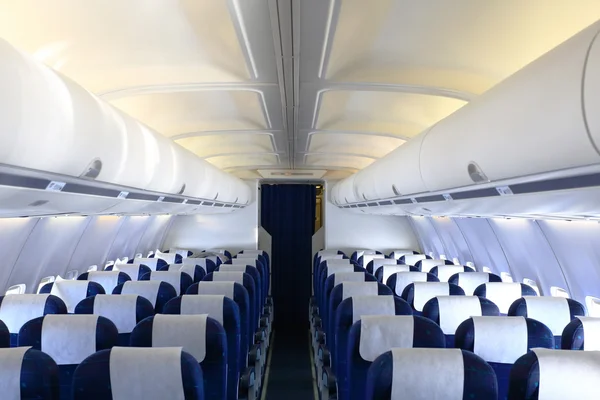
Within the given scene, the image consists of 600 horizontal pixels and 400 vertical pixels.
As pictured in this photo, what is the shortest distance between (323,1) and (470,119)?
36.8 inches

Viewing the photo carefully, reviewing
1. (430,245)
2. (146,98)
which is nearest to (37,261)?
(146,98)

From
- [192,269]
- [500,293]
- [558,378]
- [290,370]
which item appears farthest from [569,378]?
[192,269]

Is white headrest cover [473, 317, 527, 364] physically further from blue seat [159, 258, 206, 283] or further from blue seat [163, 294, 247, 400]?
blue seat [159, 258, 206, 283]

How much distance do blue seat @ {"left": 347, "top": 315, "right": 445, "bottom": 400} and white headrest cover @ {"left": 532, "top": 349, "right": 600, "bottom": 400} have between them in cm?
105

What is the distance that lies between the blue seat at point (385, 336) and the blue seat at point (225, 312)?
1.13 meters

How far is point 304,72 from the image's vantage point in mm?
2928

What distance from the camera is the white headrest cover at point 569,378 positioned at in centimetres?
202

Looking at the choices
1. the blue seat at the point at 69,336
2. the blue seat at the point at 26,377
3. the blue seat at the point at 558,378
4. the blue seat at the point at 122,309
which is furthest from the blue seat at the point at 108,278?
the blue seat at the point at 558,378

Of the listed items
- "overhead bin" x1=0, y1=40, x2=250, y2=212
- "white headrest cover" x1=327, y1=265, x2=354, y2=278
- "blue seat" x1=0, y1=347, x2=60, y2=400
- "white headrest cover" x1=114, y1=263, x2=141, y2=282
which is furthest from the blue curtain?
"blue seat" x1=0, y1=347, x2=60, y2=400

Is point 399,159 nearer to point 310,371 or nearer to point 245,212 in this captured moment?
point 310,371

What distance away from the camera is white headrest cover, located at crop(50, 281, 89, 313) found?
527 cm

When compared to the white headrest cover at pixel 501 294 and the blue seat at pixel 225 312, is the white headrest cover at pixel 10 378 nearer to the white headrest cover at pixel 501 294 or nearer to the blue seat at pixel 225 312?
the blue seat at pixel 225 312

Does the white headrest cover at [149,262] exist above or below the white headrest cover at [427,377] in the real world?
above

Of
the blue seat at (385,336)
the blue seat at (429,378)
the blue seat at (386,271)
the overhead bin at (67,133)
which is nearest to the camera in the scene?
the overhead bin at (67,133)
